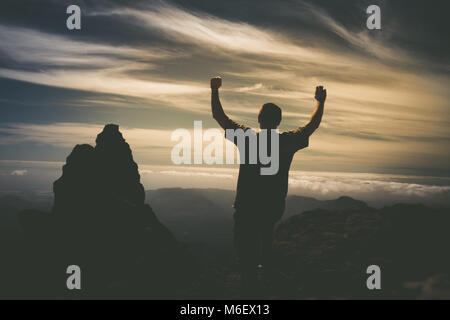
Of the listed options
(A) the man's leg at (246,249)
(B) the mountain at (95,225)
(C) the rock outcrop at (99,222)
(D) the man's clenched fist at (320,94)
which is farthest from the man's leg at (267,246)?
(B) the mountain at (95,225)

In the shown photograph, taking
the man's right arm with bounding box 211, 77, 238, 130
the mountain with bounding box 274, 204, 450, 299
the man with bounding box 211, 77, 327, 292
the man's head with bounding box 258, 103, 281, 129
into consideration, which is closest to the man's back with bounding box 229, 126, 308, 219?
the man with bounding box 211, 77, 327, 292

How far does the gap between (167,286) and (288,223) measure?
7274 millimetres

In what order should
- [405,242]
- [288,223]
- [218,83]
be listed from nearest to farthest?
[218,83] → [405,242] → [288,223]

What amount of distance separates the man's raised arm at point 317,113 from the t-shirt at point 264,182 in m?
0.46

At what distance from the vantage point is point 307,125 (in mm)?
7070

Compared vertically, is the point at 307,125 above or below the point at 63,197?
above

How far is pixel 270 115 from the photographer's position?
21.6 feet

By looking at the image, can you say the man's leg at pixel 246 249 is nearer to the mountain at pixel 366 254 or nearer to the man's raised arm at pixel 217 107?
the mountain at pixel 366 254

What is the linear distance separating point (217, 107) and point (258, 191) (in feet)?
6.51

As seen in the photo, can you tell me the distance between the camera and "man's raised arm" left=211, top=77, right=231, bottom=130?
651 cm

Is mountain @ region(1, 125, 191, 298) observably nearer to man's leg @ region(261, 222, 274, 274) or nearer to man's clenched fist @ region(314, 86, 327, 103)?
man's leg @ region(261, 222, 274, 274)

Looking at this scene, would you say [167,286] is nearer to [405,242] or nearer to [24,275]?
[405,242]

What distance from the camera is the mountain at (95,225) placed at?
216ft
